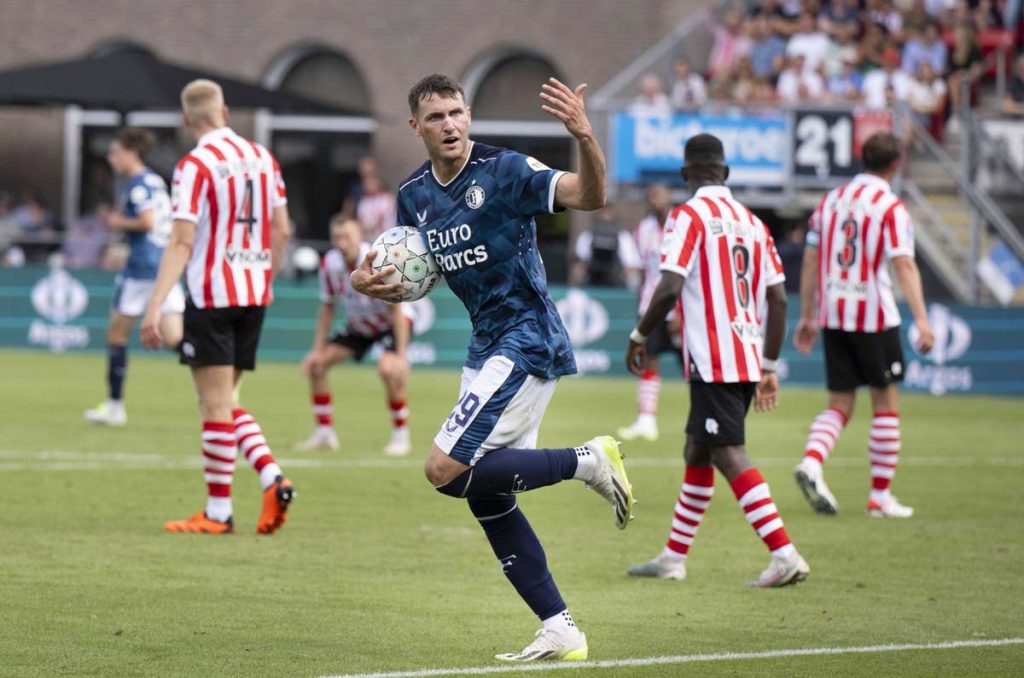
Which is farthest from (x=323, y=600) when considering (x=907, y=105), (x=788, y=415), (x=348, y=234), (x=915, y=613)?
(x=907, y=105)

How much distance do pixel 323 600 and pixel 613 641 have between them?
4.68 feet

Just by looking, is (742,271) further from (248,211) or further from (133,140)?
(133,140)

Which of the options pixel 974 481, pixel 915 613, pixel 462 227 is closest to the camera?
pixel 462 227


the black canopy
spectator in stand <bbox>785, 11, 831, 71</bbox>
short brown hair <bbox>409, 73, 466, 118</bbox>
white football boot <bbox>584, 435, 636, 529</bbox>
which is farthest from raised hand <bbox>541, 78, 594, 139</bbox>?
the black canopy

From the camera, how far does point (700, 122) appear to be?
24.5m

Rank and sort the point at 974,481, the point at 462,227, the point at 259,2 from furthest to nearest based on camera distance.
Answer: the point at 259,2
the point at 974,481
the point at 462,227

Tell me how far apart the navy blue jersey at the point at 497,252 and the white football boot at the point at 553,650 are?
0.94 m

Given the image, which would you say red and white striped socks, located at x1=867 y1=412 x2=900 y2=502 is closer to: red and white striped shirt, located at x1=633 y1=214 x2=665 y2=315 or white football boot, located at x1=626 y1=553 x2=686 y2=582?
white football boot, located at x1=626 y1=553 x2=686 y2=582

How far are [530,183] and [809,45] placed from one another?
1976 centimetres

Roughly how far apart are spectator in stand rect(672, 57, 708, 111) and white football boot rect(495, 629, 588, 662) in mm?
18878

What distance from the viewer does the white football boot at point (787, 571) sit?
320 inches

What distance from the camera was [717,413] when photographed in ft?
28.0

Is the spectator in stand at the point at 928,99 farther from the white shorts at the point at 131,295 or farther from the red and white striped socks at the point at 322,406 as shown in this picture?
the red and white striped socks at the point at 322,406

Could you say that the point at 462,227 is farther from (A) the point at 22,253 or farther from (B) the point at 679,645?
(A) the point at 22,253
